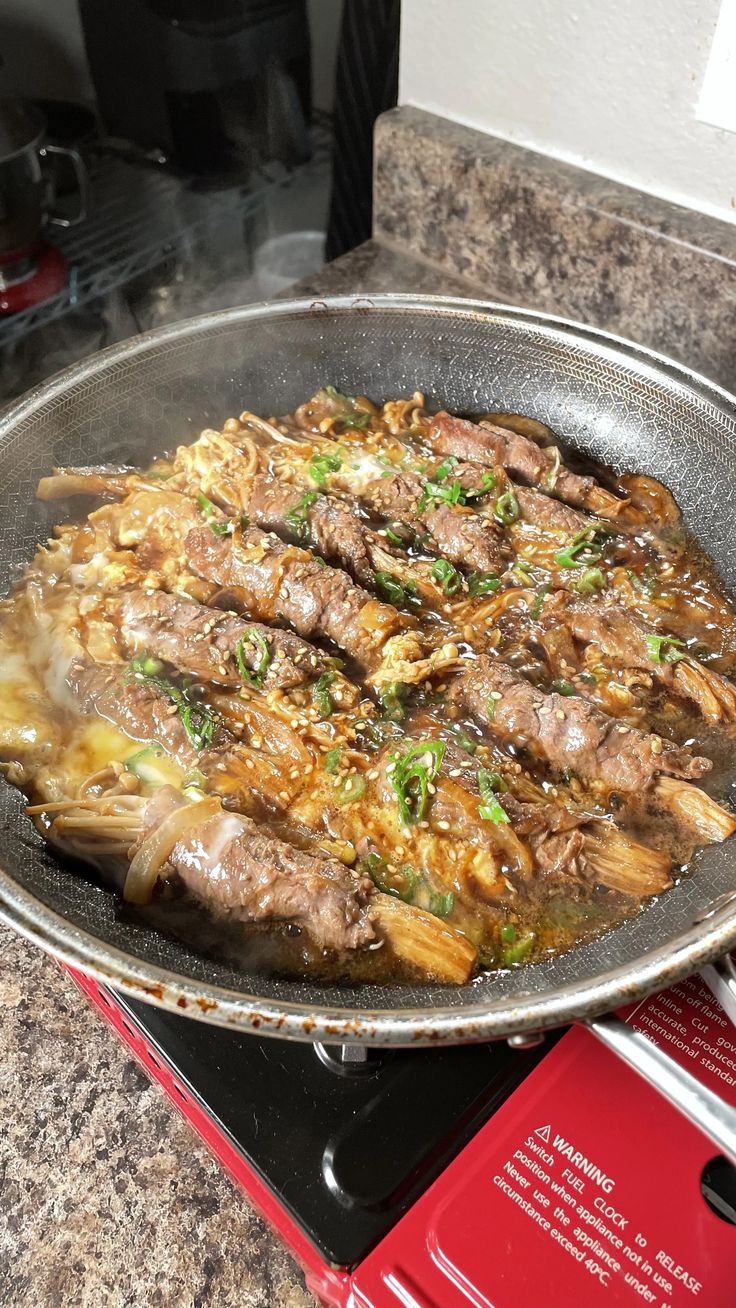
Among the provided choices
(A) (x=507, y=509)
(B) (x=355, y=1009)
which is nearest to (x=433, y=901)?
(B) (x=355, y=1009)

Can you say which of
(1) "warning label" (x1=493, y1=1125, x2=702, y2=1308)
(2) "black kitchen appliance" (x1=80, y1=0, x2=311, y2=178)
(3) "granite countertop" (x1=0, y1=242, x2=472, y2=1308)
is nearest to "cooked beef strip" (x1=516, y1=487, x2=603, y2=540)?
(1) "warning label" (x1=493, y1=1125, x2=702, y2=1308)

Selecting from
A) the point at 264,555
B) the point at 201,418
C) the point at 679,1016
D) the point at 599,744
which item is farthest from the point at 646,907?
the point at 201,418

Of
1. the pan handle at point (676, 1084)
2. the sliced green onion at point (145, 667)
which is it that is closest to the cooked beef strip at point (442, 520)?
the sliced green onion at point (145, 667)

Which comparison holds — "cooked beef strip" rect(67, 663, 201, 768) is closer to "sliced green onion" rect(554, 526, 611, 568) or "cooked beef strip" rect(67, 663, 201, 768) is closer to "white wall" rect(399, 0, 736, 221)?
"sliced green onion" rect(554, 526, 611, 568)

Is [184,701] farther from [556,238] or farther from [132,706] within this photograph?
[556,238]

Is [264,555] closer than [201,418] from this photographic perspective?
Yes

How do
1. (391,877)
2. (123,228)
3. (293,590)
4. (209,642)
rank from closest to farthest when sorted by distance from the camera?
(391,877) → (209,642) → (293,590) → (123,228)

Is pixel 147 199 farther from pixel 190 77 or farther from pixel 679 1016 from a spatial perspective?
pixel 679 1016
